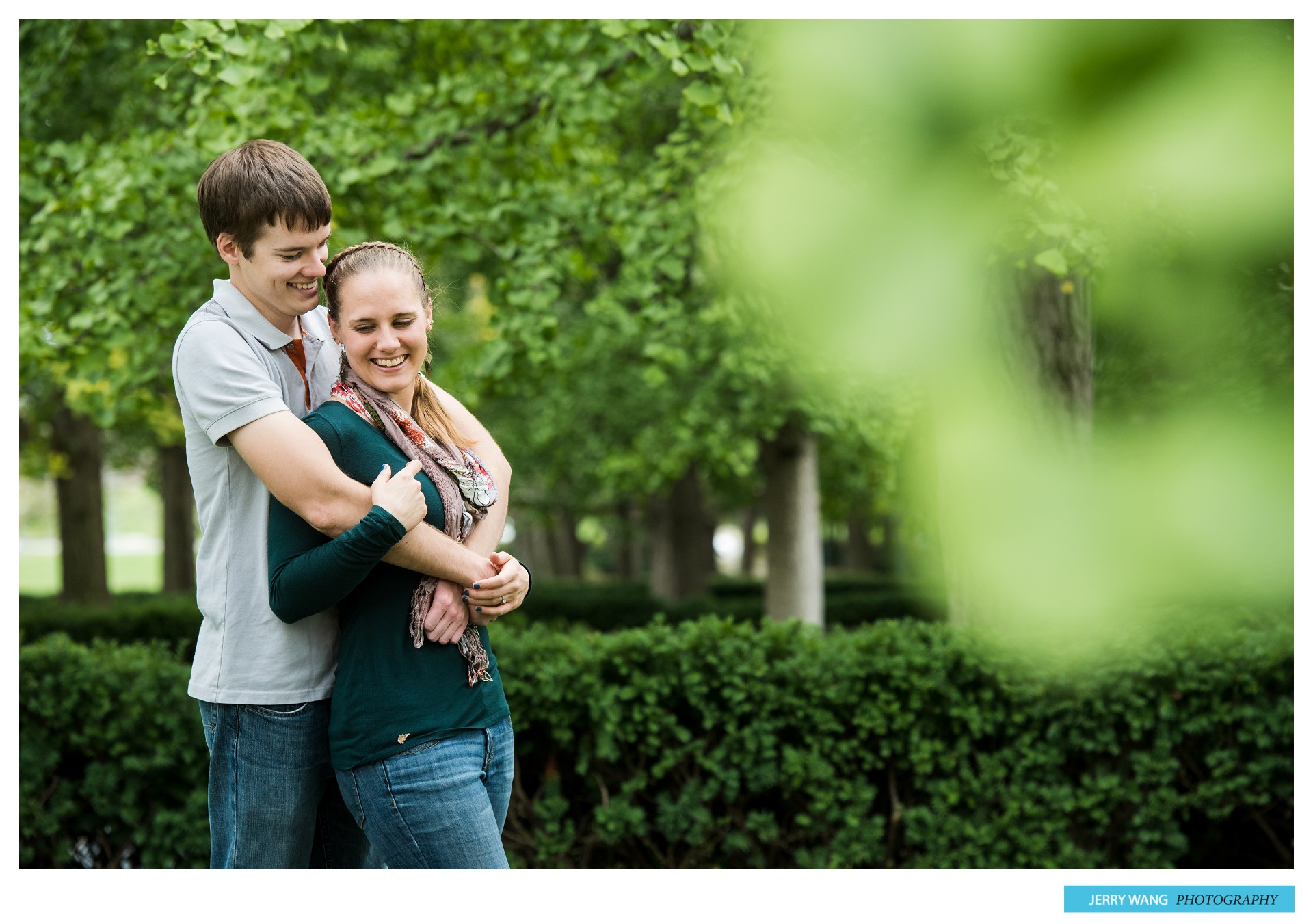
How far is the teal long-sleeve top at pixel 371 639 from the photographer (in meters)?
1.85

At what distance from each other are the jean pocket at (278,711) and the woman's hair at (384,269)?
0.57m

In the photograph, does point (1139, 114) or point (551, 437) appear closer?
point (1139, 114)

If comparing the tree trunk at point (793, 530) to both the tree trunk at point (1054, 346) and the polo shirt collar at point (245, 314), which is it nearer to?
the tree trunk at point (1054, 346)

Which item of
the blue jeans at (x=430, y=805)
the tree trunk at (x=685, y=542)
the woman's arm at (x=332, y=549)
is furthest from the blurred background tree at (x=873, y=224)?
the tree trunk at (x=685, y=542)

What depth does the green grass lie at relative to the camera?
27.0m

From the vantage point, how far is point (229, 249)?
1979mm

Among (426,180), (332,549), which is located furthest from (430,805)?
(426,180)

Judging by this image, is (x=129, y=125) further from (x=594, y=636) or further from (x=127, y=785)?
(x=594, y=636)

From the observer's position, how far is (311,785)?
80.2 inches

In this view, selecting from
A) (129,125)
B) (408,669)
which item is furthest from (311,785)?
(129,125)

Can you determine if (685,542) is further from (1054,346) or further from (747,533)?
(747,533)

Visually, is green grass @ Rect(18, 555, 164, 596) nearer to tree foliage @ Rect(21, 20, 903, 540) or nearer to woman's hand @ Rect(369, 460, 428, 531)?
tree foliage @ Rect(21, 20, 903, 540)

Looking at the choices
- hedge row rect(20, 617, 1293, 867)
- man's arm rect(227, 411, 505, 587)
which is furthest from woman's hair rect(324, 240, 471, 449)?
hedge row rect(20, 617, 1293, 867)
